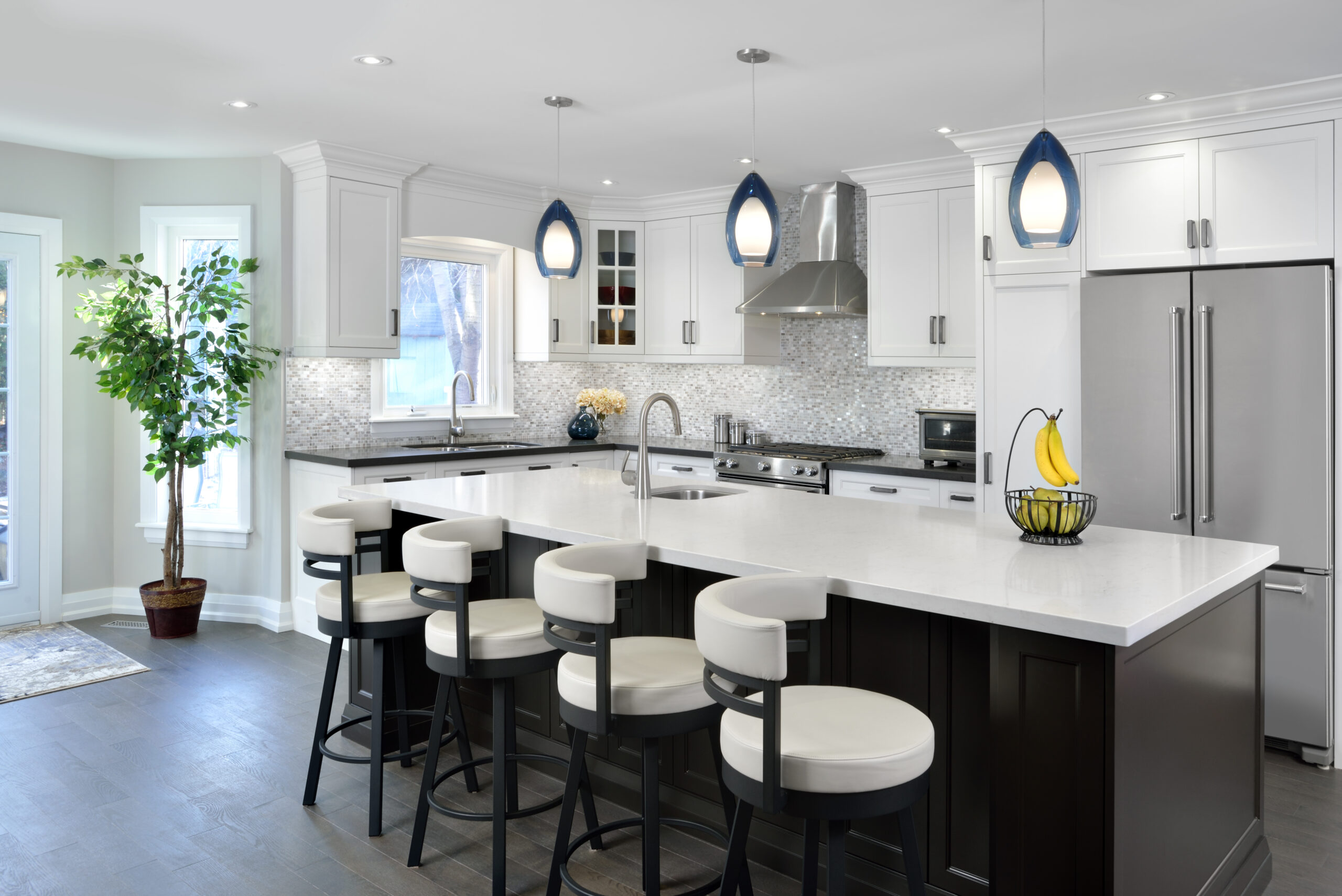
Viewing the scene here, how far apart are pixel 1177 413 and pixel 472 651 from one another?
2.94m

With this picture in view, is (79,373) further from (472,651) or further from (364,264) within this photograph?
(472,651)

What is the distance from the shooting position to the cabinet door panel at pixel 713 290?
5980mm

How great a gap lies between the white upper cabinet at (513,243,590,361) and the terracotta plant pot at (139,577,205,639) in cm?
247

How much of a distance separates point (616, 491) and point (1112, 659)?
2105mm

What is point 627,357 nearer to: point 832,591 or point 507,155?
point 507,155

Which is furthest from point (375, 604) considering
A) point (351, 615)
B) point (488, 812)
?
point (488, 812)

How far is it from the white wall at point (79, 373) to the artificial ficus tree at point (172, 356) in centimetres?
23

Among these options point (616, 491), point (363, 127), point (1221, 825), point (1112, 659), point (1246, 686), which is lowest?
point (1221, 825)

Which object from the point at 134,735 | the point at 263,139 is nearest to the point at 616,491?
the point at 134,735

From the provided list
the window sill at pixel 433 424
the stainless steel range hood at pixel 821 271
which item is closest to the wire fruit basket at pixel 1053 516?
the stainless steel range hood at pixel 821 271

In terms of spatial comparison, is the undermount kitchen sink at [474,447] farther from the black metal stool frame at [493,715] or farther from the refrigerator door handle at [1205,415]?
the refrigerator door handle at [1205,415]

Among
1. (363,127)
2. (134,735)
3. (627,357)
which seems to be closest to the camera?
(134,735)

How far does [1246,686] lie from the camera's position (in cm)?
255

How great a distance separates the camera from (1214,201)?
389 cm
